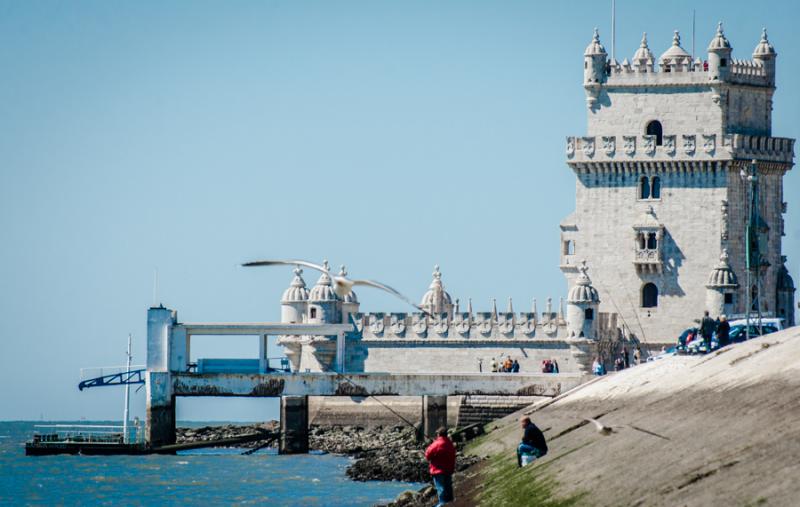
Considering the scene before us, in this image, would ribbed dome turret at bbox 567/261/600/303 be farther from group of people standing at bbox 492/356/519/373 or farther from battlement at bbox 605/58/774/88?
battlement at bbox 605/58/774/88

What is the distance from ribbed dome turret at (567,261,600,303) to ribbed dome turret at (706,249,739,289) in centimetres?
493

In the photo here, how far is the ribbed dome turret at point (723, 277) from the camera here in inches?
2872

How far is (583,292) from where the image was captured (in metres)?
73.3

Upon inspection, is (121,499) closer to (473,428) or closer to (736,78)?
(473,428)

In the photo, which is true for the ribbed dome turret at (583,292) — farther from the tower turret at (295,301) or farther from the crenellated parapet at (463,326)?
the tower turret at (295,301)

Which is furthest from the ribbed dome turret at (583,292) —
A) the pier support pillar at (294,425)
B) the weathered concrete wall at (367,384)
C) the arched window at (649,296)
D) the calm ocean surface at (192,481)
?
the pier support pillar at (294,425)

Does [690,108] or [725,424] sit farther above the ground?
[690,108]

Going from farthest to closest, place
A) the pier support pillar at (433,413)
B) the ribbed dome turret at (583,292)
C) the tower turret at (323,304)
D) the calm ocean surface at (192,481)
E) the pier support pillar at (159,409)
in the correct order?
the tower turret at (323,304) < the ribbed dome turret at (583,292) < the pier support pillar at (159,409) < the pier support pillar at (433,413) < the calm ocean surface at (192,481)

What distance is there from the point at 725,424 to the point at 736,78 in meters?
46.0

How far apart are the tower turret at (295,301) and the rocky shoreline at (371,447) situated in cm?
568

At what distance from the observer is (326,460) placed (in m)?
66.2

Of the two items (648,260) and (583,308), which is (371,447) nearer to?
(583,308)

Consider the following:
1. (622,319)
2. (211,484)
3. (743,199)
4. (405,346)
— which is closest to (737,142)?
(743,199)

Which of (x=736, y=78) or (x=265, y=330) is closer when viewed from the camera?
(x=265, y=330)
